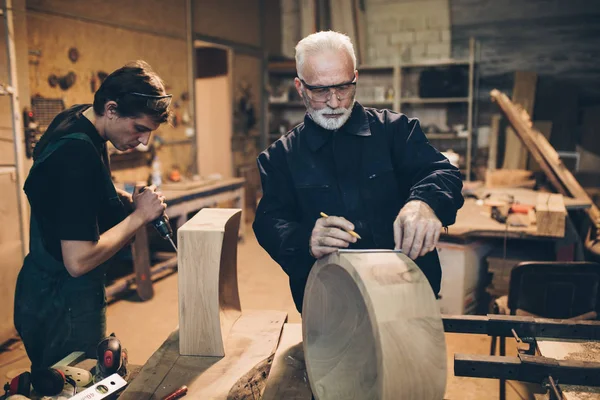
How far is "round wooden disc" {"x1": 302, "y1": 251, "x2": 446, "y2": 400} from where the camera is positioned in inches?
43.8

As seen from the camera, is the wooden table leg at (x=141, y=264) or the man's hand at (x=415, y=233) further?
the wooden table leg at (x=141, y=264)

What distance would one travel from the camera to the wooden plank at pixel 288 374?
147 centimetres

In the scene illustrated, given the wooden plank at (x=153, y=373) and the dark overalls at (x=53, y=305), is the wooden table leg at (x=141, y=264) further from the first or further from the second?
the wooden plank at (x=153, y=373)

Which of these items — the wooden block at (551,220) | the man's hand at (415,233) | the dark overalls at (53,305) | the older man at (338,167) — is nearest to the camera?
the man's hand at (415,233)

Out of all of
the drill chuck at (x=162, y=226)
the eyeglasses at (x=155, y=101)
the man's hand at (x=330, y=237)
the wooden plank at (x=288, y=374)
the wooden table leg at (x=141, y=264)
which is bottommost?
the wooden table leg at (x=141, y=264)

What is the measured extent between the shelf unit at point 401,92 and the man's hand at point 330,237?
593 cm

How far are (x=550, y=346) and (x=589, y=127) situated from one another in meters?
5.56

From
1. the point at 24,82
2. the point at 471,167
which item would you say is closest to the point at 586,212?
the point at 471,167

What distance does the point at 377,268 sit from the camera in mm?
1182

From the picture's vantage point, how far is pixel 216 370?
1599 mm

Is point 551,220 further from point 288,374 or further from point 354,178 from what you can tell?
point 288,374

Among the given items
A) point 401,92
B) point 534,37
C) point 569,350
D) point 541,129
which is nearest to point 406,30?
point 401,92

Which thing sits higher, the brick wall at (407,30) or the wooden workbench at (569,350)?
the brick wall at (407,30)

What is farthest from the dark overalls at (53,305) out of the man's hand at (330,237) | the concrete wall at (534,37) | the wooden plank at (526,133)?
the concrete wall at (534,37)
